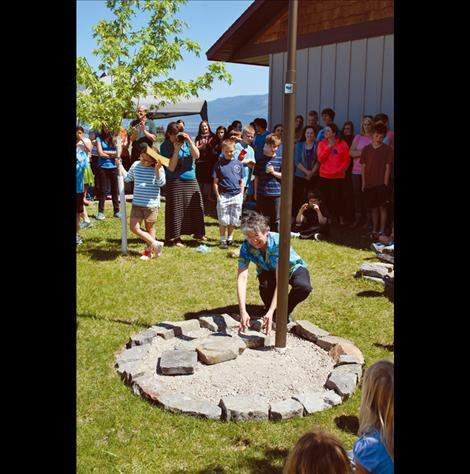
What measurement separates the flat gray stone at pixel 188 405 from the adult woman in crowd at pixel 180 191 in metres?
5.76

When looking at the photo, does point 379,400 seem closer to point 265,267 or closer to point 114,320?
point 265,267

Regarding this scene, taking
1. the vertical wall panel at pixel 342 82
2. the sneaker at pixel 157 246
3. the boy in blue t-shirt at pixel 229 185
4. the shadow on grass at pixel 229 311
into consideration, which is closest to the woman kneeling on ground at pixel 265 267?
the shadow on grass at pixel 229 311

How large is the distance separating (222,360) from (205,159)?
10.1 metres

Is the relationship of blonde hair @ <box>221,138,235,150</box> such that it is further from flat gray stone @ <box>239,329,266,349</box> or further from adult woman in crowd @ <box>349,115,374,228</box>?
flat gray stone @ <box>239,329,266,349</box>

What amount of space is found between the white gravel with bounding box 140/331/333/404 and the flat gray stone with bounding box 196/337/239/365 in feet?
0.14

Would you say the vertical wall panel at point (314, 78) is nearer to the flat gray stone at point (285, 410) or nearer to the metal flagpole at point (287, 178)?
the metal flagpole at point (287, 178)

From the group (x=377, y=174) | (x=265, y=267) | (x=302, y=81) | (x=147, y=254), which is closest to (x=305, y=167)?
(x=377, y=174)

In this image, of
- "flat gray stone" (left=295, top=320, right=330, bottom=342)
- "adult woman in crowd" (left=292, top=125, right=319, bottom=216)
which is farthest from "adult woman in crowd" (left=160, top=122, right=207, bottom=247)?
"flat gray stone" (left=295, top=320, right=330, bottom=342)
